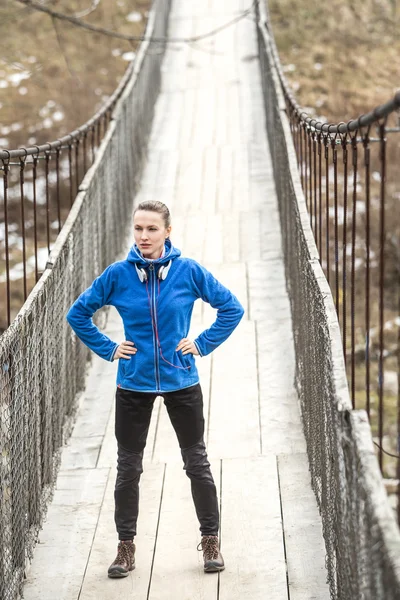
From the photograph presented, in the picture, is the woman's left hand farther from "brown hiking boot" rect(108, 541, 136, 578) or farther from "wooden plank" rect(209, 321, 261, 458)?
"wooden plank" rect(209, 321, 261, 458)

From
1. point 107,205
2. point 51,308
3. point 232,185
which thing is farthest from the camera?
point 232,185

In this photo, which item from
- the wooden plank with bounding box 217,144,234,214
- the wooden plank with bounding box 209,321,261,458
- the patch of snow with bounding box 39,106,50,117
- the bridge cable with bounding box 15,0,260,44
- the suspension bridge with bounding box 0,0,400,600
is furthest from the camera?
the patch of snow with bounding box 39,106,50,117

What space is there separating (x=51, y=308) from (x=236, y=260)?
325 centimetres

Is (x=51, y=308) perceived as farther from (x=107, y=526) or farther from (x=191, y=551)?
(x=191, y=551)

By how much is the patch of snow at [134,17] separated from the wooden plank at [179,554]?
18226mm

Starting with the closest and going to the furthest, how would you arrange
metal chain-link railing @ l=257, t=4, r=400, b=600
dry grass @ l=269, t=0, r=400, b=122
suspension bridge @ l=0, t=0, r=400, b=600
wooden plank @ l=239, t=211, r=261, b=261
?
metal chain-link railing @ l=257, t=4, r=400, b=600, suspension bridge @ l=0, t=0, r=400, b=600, wooden plank @ l=239, t=211, r=261, b=261, dry grass @ l=269, t=0, r=400, b=122

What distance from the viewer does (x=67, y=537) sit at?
A: 3.83m

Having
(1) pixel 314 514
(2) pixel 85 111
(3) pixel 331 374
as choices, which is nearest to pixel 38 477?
(1) pixel 314 514

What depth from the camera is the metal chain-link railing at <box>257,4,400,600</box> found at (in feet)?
6.91

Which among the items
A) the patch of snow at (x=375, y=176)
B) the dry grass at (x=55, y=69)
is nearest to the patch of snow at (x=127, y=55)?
the dry grass at (x=55, y=69)

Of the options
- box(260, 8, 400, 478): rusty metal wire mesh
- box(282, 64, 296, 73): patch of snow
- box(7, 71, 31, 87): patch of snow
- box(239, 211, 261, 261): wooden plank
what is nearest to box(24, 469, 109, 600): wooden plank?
box(260, 8, 400, 478): rusty metal wire mesh

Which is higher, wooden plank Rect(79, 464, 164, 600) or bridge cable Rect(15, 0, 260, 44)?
bridge cable Rect(15, 0, 260, 44)

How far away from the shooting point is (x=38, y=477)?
12.7 ft

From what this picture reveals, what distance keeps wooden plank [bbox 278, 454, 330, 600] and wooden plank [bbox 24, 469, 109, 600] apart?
2.29ft
